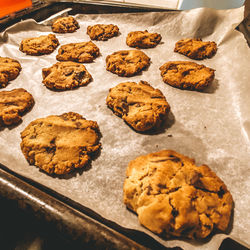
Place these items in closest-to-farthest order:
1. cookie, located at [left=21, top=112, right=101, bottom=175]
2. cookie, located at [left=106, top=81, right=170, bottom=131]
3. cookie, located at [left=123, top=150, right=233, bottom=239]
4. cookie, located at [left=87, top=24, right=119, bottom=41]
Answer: cookie, located at [left=123, top=150, right=233, bottom=239] → cookie, located at [left=21, top=112, right=101, bottom=175] → cookie, located at [left=106, top=81, right=170, bottom=131] → cookie, located at [left=87, top=24, right=119, bottom=41]

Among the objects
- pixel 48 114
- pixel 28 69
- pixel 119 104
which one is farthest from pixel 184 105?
pixel 28 69

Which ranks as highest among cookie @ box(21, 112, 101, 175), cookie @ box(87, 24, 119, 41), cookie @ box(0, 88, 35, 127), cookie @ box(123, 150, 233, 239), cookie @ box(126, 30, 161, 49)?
cookie @ box(87, 24, 119, 41)

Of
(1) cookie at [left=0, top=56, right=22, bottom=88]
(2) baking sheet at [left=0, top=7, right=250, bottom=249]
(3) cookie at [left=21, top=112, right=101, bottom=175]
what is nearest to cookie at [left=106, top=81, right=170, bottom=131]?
(2) baking sheet at [left=0, top=7, right=250, bottom=249]

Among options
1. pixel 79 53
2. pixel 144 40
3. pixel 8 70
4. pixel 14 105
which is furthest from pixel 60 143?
pixel 144 40

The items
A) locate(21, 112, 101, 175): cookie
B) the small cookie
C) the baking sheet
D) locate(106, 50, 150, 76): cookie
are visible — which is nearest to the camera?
the baking sheet

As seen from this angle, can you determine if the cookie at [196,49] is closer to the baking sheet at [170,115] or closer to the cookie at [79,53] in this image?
the baking sheet at [170,115]

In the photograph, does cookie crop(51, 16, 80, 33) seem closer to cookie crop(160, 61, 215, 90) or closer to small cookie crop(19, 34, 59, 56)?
small cookie crop(19, 34, 59, 56)
